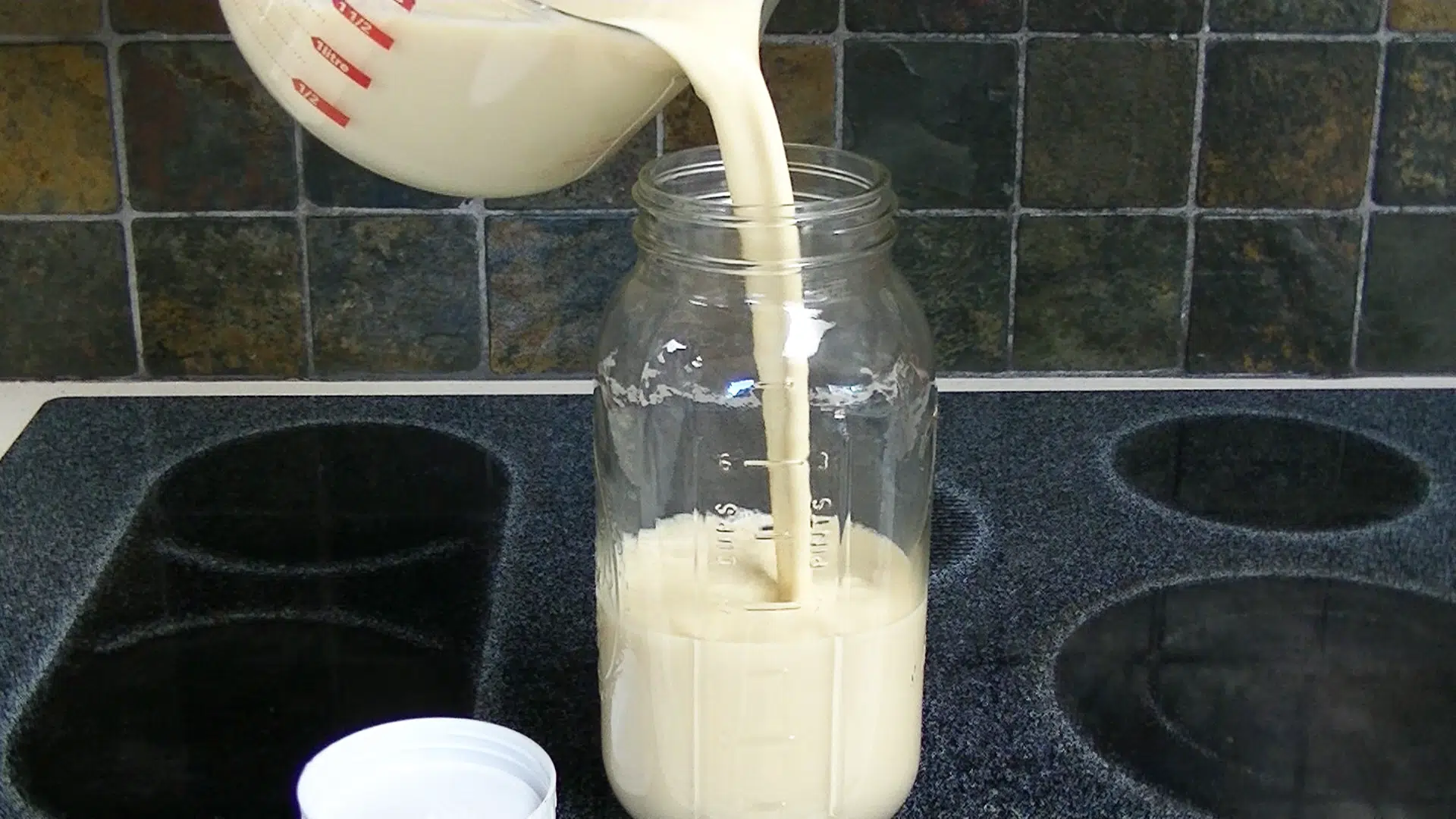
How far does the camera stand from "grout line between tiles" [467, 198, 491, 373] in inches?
42.7

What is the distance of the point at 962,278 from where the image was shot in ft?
3.63

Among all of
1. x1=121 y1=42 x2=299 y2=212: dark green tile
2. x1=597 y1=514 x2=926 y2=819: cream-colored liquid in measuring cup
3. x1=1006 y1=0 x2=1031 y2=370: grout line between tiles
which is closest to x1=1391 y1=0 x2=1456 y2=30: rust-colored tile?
x1=1006 y1=0 x2=1031 y2=370: grout line between tiles

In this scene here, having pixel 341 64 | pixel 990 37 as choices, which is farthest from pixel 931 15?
pixel 341 64

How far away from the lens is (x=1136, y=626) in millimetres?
833

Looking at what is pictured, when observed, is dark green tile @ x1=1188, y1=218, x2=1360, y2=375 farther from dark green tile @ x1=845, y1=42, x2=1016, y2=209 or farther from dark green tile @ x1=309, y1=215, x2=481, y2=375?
dark green tile @ x1=309, y1=215, x2=481, y2=375

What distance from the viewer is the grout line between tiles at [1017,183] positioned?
1057 millimetres

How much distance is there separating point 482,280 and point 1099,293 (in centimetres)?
41

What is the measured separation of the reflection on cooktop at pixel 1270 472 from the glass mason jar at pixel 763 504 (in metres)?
0.31

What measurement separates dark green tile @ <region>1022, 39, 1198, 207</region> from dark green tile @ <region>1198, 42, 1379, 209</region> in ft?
0.07

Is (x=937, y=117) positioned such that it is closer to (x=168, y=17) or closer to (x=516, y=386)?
(x=516, y=386)

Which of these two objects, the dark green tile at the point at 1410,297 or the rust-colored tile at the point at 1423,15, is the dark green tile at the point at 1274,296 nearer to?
the dark green tile at the point at 1410,297

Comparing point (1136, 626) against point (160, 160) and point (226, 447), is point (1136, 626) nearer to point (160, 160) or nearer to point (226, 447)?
point (226, 447)

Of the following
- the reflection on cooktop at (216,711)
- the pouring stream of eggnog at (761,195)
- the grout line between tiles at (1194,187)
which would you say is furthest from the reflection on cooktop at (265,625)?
the grout line between tiles at (1194,187)

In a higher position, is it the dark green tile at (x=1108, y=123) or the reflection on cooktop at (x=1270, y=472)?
the dark green tile at (x=1108, y=123)
